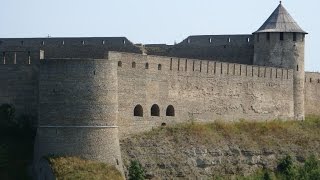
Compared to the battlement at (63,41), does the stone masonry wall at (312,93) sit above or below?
below

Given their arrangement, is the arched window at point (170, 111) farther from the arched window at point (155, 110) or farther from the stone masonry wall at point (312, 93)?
the stone masonry wall at point (312, 93)

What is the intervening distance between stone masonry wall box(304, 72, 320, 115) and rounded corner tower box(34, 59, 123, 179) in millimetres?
18304

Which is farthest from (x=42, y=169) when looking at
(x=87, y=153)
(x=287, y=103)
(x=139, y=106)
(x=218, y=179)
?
(x=287, y=103)

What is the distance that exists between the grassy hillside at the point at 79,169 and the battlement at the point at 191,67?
14.5 ft

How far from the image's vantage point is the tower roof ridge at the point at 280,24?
5506 centimetres

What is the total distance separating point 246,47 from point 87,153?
16494 mm

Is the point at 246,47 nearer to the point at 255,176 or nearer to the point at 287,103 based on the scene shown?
the point at 287,103

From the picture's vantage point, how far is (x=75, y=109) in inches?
1652

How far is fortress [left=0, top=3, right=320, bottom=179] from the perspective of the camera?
138 ft

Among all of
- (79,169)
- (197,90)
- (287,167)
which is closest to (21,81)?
(79,169)

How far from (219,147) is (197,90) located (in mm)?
2891

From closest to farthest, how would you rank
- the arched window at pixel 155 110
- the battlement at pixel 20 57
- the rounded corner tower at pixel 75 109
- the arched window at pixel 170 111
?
the rounded corner tower at pixel 75 109
the battlement at pixel 20 57
the arched window at pixel 155 110
the arched window at pixel 170 111

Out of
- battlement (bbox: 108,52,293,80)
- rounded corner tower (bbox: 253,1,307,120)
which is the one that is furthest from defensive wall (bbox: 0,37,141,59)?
rounded corner tower (bbox: 253,1,307,120)

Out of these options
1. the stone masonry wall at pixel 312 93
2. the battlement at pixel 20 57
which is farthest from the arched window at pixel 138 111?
the stone masonry wall at pixel 312 93
